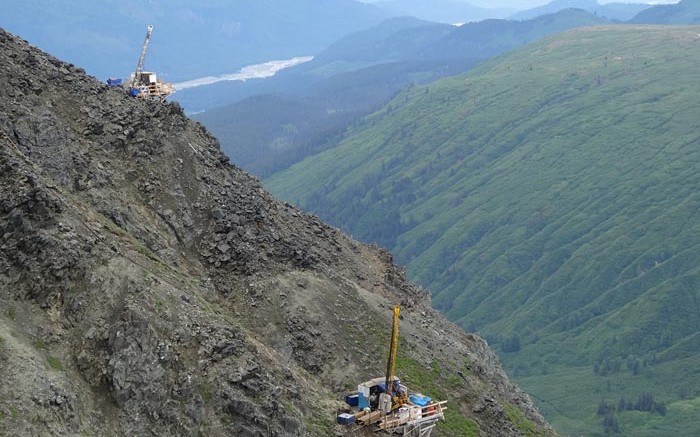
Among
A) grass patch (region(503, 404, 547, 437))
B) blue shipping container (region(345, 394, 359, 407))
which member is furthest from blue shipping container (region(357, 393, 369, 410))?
grass patch (region(503, 404, 547, 437))

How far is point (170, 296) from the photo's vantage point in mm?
58562

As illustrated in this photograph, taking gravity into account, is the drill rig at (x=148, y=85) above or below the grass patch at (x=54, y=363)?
above

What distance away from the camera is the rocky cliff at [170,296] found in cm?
5338

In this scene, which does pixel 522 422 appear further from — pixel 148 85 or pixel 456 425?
pixel 148 85

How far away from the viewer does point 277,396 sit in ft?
193

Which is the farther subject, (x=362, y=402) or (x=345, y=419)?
(x=362, y=402)

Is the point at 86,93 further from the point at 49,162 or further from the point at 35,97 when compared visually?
the point at 49,162

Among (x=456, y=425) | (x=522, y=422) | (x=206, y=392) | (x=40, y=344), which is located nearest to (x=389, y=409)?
(x=456, y=425)

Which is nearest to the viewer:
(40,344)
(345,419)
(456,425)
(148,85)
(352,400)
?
(40,344)

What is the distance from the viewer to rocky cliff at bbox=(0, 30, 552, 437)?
53.4 m

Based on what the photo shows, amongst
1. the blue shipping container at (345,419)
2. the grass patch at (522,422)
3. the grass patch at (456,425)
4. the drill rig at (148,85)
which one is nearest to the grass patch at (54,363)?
the blue shipping container at (345,419)

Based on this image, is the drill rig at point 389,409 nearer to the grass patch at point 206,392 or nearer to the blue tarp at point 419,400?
the blue tarp at point 419,400

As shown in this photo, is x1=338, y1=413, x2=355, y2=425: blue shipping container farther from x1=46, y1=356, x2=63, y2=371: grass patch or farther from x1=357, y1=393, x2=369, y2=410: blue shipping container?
x1=46, y1=356, x2=63, y2=371: grass patch

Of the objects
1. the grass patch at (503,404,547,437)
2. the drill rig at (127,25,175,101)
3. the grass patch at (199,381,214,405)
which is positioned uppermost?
the drill rig at (127,25,175,101)
